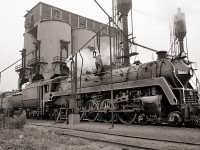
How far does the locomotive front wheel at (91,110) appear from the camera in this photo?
45.4 feet

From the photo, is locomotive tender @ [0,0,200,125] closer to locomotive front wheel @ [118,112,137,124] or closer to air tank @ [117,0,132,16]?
locomotive front wheel @ [118,112,137,124]

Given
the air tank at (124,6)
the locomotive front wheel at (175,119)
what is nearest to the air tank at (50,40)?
the air tank at (124,6)

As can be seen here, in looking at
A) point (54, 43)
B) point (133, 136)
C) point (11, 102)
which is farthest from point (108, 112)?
point (54, 43)

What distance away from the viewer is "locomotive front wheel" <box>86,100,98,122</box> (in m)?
13.8

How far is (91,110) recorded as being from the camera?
45.4 feet

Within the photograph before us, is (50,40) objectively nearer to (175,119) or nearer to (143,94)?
(143,94)

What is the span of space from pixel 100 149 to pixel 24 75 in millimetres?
36247

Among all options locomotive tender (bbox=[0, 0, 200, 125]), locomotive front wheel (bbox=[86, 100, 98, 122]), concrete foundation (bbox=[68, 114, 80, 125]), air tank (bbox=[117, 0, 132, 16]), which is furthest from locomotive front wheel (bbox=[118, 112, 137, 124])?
air tank (bbox=[117, 0, 132, 16])

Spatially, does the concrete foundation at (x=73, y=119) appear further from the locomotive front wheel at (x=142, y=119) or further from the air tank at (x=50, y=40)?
the air tank at (x=50, y=40)

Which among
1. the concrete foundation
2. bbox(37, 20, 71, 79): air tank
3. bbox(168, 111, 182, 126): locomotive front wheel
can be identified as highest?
Answer: bbox(37, 20, 71, 79): air tank

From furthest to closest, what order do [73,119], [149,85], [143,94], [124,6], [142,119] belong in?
[124,6], [73,119], [143,94], [142,119], [149,85]

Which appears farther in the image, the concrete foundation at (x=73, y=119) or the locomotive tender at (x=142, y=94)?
the concrete foundation at (x=73, y=119)

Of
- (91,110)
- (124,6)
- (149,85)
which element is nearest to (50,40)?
(124,6)

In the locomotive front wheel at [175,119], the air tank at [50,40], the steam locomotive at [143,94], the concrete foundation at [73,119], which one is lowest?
the concrete foundation at [73,119]
